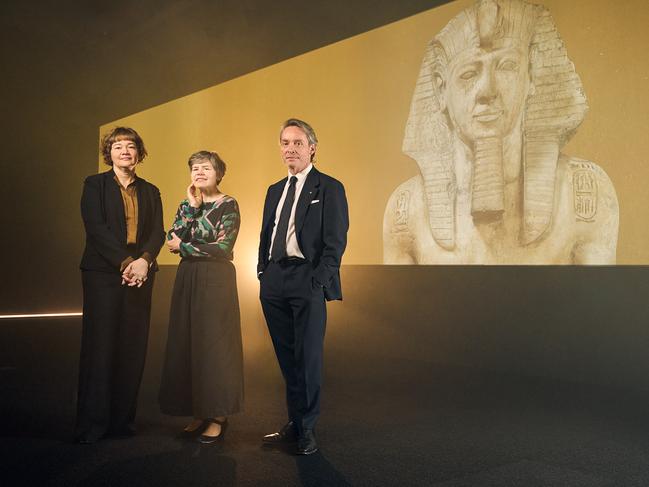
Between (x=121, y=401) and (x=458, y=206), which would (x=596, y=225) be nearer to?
(x=458, y=206)

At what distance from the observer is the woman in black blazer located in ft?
8.53

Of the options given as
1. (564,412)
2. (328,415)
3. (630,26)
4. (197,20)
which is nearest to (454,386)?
(564,412)

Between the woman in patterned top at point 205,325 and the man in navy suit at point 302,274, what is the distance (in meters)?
0.23

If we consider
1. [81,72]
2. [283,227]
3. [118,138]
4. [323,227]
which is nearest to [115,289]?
[118,138]

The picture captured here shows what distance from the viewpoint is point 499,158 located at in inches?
168

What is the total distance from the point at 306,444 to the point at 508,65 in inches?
119

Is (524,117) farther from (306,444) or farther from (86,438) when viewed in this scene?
(86,438)

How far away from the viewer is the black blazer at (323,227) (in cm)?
240

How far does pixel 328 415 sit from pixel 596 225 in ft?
6.69

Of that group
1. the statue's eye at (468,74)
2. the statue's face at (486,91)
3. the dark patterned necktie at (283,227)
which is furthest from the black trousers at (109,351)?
the statue's eye at (468,74)

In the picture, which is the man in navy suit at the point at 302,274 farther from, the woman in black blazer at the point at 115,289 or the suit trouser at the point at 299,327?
the woman in black blazer at the point at 115,289

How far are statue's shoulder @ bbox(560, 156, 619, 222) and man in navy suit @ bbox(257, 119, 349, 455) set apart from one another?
2.06m

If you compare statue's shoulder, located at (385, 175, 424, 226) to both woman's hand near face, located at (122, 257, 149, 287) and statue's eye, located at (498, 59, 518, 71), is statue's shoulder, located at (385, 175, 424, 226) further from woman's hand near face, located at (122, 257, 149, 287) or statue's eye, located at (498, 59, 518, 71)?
woman's hand near face, located at (122, 257, 149, 287)

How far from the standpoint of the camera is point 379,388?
392cm
